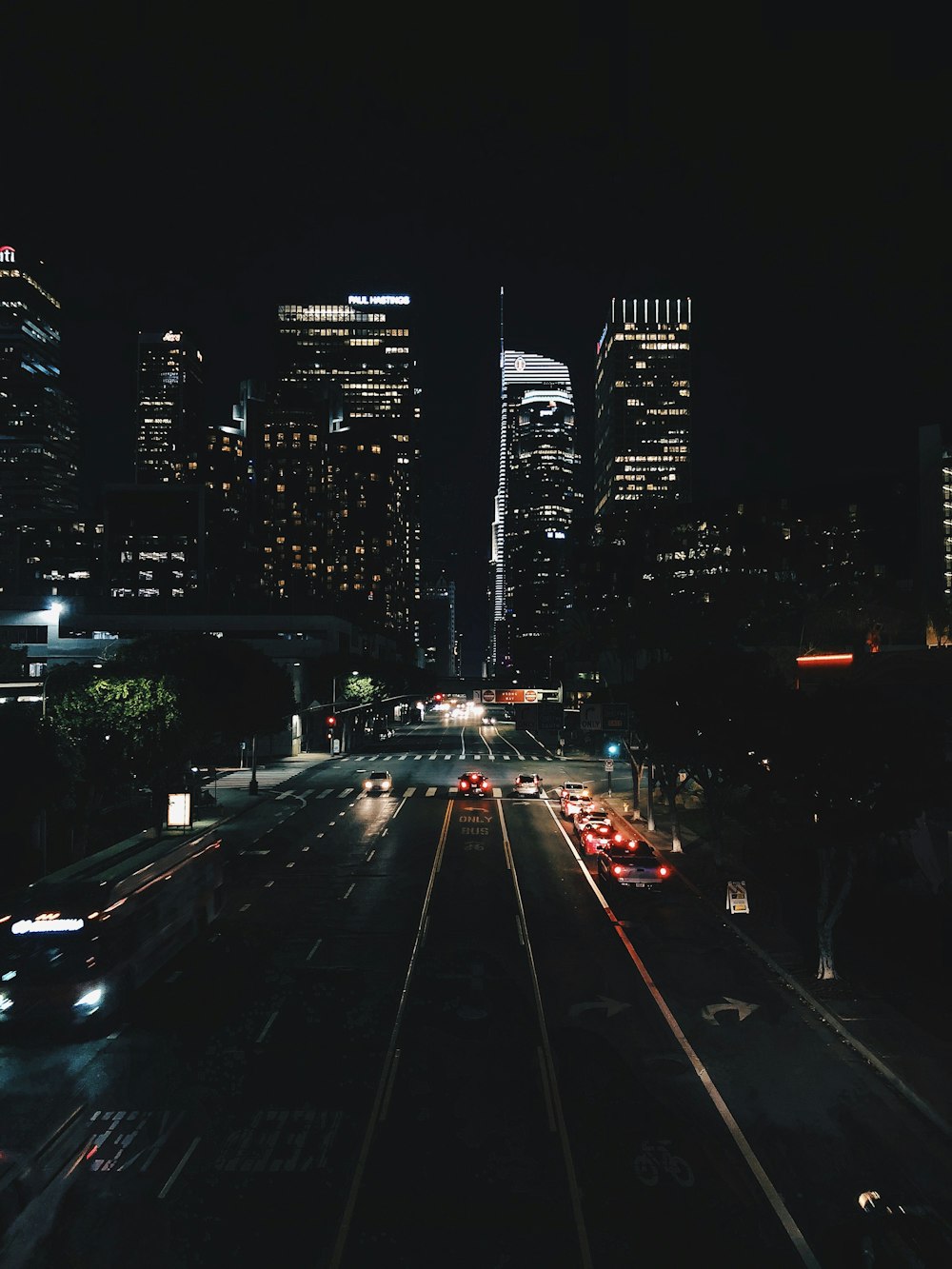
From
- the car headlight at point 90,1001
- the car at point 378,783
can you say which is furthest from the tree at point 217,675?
the car headlight at point 90,1001

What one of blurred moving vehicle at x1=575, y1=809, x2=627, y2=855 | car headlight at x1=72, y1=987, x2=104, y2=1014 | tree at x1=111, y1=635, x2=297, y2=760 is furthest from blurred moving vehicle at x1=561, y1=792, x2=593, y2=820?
car headlight at x1=72, y1=987, x2=104, y2=1014

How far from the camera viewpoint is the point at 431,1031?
19109mm

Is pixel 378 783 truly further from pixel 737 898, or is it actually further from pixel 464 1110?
pixel 464 1110

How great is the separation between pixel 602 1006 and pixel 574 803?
32041 millimetres

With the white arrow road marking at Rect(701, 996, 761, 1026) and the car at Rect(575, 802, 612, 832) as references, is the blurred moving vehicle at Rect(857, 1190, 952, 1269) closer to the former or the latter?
the white arrow road marking at Rect(701, 996, 761, 1026)

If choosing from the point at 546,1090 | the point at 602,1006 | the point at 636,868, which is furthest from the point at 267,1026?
the point at 636,868

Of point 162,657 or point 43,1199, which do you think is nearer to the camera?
point 43,1199

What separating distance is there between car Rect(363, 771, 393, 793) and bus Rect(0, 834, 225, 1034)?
43.0 metres

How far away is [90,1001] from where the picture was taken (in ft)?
61.4

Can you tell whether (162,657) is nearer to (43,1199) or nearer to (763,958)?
(763,958)

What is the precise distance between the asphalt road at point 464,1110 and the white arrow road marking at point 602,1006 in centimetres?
6

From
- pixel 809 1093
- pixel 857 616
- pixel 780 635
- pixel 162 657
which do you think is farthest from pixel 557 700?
pixel 809 1093

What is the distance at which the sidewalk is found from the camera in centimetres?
1625

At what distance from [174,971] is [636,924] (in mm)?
13618
